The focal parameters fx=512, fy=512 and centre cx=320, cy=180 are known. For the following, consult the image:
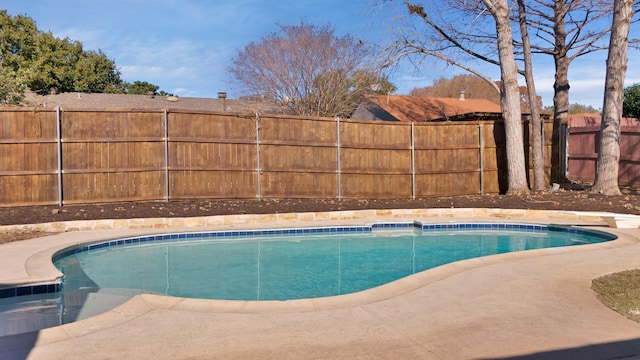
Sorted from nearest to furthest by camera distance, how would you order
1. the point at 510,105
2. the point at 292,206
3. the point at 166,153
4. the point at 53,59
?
the point at 166,153
the point at 292,206
the point at 510,105
the point at 53,59

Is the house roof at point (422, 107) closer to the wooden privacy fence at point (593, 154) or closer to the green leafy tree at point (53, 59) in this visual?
the wooden privacy fence at point (593, 154)

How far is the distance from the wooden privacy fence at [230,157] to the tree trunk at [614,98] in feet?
8.44

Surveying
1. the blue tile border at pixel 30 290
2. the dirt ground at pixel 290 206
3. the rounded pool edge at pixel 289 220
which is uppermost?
the dirt ground at pixel 290 206

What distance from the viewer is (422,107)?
2812 cm

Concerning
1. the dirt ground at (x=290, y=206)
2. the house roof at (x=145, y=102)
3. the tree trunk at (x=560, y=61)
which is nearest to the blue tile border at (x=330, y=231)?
the dirt ground at (x=290, y=206)

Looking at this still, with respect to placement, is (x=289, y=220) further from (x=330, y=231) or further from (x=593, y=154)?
(x=593, y=154)

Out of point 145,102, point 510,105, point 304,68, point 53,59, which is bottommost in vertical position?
point 510,105

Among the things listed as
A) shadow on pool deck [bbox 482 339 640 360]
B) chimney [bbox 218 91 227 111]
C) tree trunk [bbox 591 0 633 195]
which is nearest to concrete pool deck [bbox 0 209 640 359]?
shadow on pool deck [bbox 482 339 640 360]

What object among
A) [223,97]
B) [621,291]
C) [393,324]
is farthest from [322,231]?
[223,97]

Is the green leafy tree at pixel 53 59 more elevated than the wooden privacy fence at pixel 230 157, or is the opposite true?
the green leafy tree at pixel 53 59

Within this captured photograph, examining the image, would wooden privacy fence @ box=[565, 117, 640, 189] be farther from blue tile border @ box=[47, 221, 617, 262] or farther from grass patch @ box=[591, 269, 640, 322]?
grass patch @ box=[591, 269, 640, 322]

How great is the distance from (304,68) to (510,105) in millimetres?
12910

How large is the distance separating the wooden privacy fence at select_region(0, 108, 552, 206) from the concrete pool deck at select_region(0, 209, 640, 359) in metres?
5.42

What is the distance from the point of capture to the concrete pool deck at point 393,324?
3.42m
